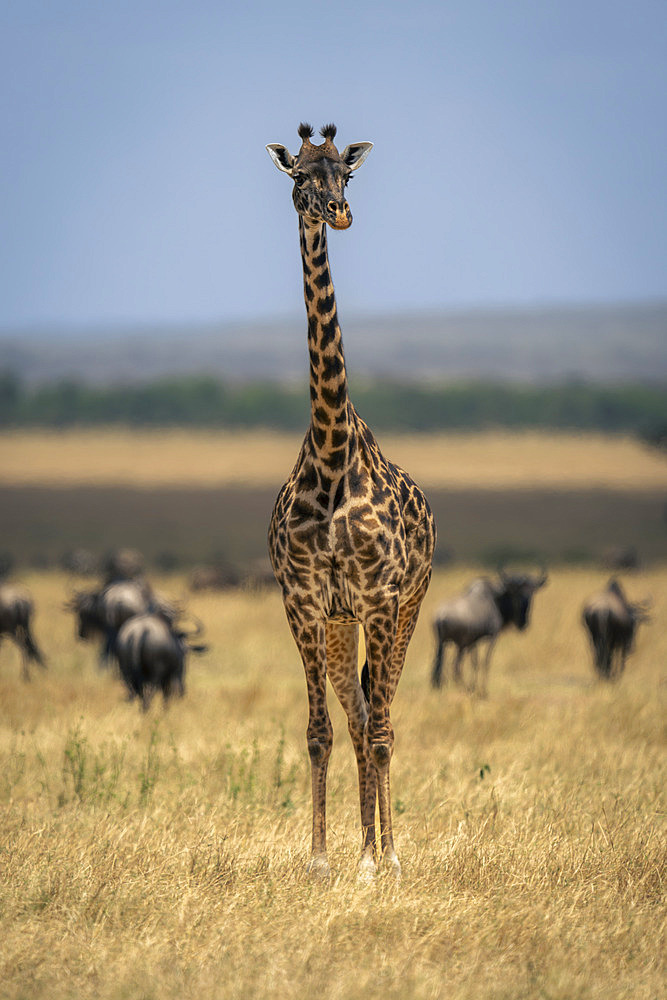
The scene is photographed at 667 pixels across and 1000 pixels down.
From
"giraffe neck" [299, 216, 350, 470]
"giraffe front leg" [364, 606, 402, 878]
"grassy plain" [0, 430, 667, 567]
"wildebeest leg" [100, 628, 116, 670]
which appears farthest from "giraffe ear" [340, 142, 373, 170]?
"grassy plain" [0, 430, 667, 567]

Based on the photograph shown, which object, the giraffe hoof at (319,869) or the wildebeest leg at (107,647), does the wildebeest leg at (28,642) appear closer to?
the wildebeest leg at (107,647)

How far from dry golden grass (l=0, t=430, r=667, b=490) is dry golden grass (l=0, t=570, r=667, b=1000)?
27.0m

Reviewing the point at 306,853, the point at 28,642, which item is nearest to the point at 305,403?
the point at 28,642

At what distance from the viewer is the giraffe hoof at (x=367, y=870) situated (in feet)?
19.5

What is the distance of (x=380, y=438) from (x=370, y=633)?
5452 cm

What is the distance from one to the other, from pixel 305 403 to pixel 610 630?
66.1 meters

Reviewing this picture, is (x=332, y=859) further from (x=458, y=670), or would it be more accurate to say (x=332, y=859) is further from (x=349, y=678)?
(x=458, y=670)

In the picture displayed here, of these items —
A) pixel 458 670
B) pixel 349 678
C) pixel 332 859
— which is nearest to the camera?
pixel 332 859

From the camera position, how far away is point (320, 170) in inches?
233

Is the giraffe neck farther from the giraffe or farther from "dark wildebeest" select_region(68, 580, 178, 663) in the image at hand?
"dark wildebeest" select_region(68, 580, 178, 663)

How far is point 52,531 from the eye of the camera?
45.1 meters

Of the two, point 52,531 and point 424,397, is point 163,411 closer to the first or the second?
point 424,397

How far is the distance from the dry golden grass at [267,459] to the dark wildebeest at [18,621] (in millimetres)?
23500

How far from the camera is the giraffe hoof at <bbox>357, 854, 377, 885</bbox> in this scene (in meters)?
5.94
